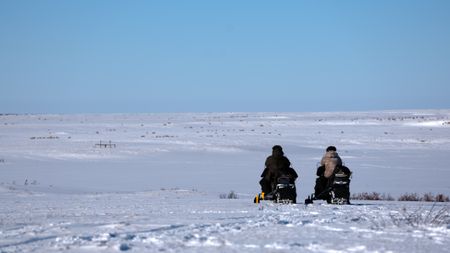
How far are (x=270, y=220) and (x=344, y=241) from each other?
168 centimetres

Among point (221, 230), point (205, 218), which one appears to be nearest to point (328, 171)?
point (205, 218)

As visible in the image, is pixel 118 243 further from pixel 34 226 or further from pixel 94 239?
pixel 34 226

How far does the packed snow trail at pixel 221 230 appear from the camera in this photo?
19.7ft

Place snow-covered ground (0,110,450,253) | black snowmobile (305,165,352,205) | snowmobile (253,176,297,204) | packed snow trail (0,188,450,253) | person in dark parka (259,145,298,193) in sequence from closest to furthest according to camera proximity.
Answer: packed snow trail (0,188,450,253) < snow-covered ground (0,110,450,253) < snowmobile (253,176,297,204) < black snowmobile (305,165,352,205) < person in dark parka (259,145,298,193)

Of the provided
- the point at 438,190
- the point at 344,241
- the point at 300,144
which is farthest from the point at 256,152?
the point at 344,241

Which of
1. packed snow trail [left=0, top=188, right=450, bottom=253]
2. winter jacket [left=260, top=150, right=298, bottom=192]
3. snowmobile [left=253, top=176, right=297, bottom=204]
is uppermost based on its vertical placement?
winter jacket [left=260, top=150, right=298, bottom=192]

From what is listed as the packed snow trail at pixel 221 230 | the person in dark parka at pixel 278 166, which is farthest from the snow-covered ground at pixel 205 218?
the person in dark parka at pixel 278 166

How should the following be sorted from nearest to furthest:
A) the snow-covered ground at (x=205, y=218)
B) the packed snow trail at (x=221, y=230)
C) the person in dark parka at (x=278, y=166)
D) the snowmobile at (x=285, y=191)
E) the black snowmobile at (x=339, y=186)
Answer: the packed snow trail at (x=221, y=230), the snow-covered ground at (x=205, y=218), the snowmobile at (x=285, y=191), the black snowmobile at (x=339, y=186), the person in dark parka at (x=278, y=166)

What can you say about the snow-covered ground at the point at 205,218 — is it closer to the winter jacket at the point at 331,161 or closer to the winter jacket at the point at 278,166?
the winter jacket at the point at 278,166

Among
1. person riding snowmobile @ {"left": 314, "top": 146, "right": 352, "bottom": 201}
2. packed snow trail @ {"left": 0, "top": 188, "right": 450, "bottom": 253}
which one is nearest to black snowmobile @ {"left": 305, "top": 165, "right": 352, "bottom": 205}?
person riding snowmobile @ {"left": 314, "top": 146, "right": 352, "bottom": 201}

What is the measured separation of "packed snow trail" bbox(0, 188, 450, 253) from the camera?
19.7ft

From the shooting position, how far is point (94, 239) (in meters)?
6.29

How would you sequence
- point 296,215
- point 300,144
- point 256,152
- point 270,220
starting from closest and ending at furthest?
point 270,220 → point 296,215 → point 256,152 → point 300,144

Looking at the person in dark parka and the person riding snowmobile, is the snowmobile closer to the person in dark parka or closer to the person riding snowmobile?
the person in dark parka
